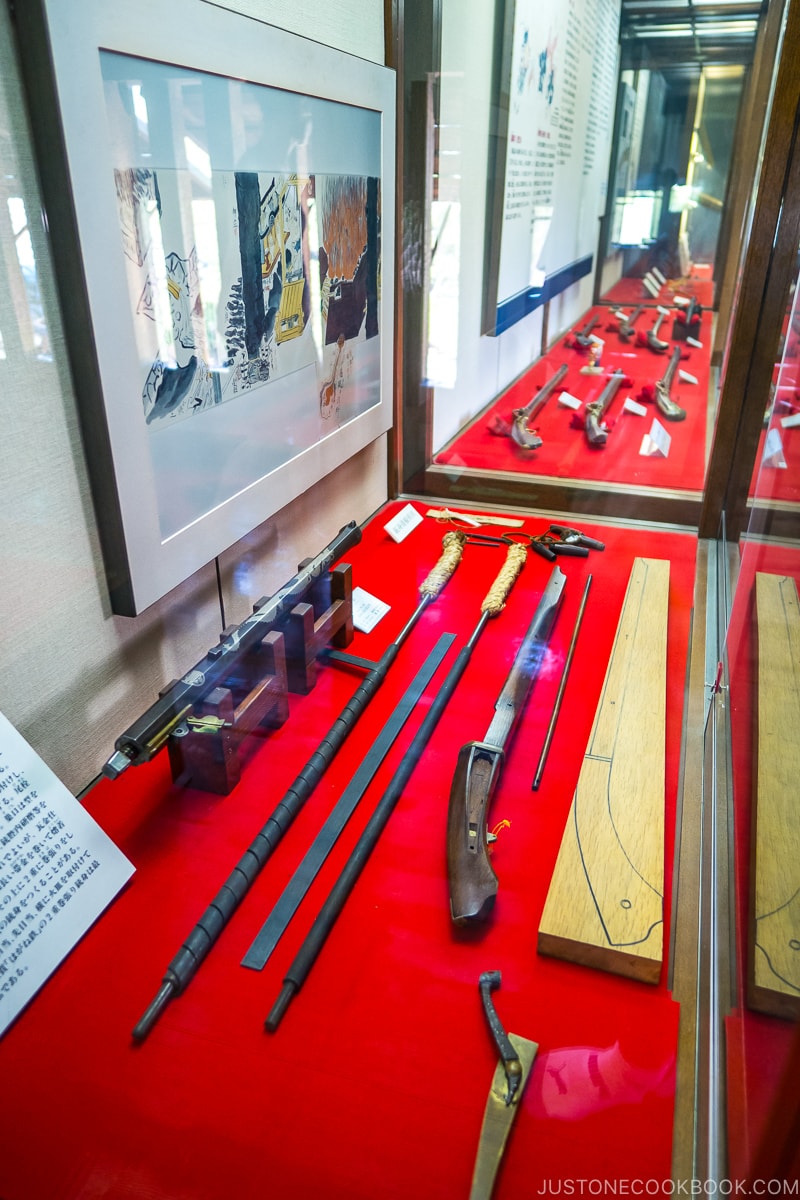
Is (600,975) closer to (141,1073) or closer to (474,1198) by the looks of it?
(474,1198)

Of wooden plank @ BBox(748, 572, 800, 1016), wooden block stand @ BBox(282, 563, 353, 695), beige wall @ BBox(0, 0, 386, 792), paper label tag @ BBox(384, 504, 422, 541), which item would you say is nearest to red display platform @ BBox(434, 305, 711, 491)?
paper label tag @ BBox(384, 504, 422, 541)

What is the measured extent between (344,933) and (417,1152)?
1.24ft

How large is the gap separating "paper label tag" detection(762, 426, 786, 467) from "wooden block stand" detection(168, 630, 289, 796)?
1.11 meters

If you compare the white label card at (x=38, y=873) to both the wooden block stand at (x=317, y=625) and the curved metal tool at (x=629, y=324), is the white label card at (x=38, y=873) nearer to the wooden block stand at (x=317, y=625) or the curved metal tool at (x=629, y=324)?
the wooden block stand at (x=317, y=625)

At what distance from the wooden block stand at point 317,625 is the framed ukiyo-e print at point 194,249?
0.77ft

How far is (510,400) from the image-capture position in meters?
3.36

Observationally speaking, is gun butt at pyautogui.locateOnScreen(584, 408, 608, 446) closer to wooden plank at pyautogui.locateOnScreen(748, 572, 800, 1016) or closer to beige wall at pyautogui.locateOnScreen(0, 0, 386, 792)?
beige wall at pyautogui.locateOnScreen(0, 0, 386, 792)

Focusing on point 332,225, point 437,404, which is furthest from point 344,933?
point 437,404

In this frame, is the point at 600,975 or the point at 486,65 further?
the point at 486,65

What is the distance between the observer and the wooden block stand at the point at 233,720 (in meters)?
1.64

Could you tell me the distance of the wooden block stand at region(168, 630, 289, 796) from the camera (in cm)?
164

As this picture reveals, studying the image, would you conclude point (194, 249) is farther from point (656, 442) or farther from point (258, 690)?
point (656, 442)

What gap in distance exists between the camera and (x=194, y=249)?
1.63 metres

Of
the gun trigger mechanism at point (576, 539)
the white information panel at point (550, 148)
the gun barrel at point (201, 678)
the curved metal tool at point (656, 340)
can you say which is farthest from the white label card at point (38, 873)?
the curved metal tool at point (656, 340)
